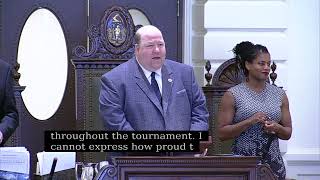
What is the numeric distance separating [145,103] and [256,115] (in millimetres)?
733

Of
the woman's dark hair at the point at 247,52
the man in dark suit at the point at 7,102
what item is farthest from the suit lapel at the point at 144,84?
the woman's dark hair at the point at 247,52

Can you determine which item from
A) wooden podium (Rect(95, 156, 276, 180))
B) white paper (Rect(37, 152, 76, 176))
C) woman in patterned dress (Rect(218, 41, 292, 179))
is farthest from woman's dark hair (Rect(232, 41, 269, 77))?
wooden podium (Rect(95, 156, 276, 180))

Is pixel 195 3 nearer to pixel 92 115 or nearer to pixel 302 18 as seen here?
pixel 302 18

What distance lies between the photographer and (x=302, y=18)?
601 centimetres

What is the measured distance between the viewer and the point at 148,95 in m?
3.74

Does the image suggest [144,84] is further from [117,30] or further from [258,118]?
[117,30]

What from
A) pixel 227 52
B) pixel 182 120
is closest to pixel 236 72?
pixel 227 52

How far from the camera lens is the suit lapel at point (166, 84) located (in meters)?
3.75

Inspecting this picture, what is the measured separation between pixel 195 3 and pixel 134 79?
2294 millimetres

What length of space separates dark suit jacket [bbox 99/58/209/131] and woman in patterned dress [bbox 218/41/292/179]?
0.34 m

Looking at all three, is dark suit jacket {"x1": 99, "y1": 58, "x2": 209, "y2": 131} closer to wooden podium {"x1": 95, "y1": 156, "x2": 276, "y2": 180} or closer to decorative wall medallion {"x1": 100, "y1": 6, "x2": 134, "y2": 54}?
wooden podium {"x1": 95, "y1": 156, "x2": 276, "y2": 180}

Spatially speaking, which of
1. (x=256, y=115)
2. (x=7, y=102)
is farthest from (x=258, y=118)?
(x=7, y=102)

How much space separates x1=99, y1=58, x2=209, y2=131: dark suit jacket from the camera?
3.72 metres

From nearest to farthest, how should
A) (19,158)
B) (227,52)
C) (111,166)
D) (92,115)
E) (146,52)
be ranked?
1. (111,166)
2. (19,158)
3. (146,52)
4. (92,115)
5. (227,52)
